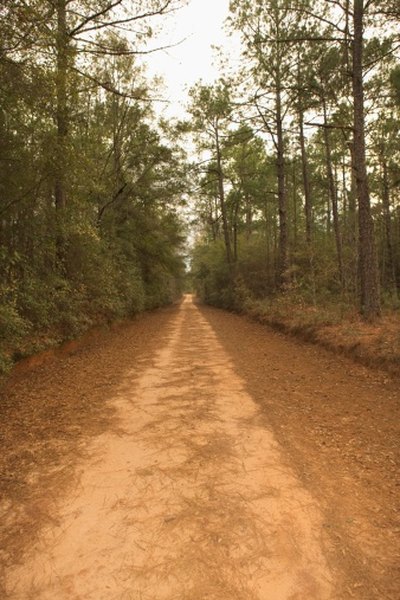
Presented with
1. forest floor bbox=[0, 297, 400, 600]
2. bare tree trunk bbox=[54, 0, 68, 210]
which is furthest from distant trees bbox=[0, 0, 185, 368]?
forest floor bbox=[0, 297, 400, 600]

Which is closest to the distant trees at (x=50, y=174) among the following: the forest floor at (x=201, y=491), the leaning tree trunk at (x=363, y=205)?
the forest floor at (x=201, y=491)

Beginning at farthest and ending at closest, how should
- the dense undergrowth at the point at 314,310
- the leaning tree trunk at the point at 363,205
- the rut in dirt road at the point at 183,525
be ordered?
the leaning tree trunk at the point at 363,205 → the dense undergrowth at the point at 314,310 → the rut in dirt road at the point at 183,525

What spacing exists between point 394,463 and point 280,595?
210cm

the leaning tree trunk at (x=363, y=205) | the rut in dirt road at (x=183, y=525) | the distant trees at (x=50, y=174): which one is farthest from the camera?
the leaning tree trunk at (x=363, y=205)

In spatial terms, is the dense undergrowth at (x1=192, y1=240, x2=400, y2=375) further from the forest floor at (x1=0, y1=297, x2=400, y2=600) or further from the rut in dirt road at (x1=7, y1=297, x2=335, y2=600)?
the rut in dirt road at (x1=7, y1=297, x2=335, y2=600)

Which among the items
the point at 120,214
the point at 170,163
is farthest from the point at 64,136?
the point at 170,163

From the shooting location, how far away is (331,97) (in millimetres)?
11219

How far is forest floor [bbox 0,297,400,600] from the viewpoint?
207cm

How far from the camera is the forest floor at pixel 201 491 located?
207 centimetres

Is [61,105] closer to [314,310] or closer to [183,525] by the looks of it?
[183,525]

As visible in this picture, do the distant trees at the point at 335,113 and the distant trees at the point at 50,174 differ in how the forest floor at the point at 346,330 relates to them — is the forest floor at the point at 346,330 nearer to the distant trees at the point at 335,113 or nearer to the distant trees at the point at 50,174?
the distant trees at the point at 335,113

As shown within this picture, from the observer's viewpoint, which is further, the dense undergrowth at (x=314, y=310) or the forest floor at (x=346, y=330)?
the dense undergrowth at (x=314, y=310)

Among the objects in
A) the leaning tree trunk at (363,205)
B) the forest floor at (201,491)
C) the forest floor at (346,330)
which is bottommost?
the forest floor at (201,491)

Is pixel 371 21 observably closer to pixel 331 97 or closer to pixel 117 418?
pixel 331 97
